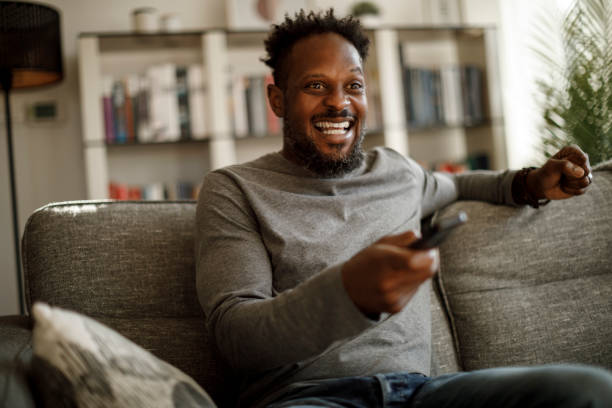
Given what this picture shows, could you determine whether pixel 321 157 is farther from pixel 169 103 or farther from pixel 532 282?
pixel 169 103

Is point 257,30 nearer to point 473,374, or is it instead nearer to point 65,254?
point 65,254

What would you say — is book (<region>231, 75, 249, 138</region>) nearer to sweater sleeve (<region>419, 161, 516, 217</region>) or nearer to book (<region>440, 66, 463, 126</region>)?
book (<region>440, 66, 463, 126</region>)

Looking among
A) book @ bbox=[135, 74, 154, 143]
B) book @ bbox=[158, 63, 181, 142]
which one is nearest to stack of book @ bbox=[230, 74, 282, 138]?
book @ bbox=[158, 63, 181, 142]

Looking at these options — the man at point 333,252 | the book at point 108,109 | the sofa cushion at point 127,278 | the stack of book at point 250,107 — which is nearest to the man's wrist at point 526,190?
the man at point 333,252

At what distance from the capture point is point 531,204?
1.40 meters

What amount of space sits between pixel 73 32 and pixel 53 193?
0.87 m

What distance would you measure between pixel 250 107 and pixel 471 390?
2.24 meters

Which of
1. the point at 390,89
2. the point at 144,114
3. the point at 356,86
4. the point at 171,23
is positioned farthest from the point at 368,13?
the point at 356,86

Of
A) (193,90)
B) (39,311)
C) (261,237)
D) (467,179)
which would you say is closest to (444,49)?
(193,90)

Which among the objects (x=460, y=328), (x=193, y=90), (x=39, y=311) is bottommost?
(x=460, y=328)

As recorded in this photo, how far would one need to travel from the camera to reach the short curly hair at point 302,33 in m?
1.32

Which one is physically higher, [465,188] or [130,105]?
[130,105]

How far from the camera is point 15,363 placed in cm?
84

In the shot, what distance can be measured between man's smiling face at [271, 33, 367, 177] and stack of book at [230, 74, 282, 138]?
1.62 metres
